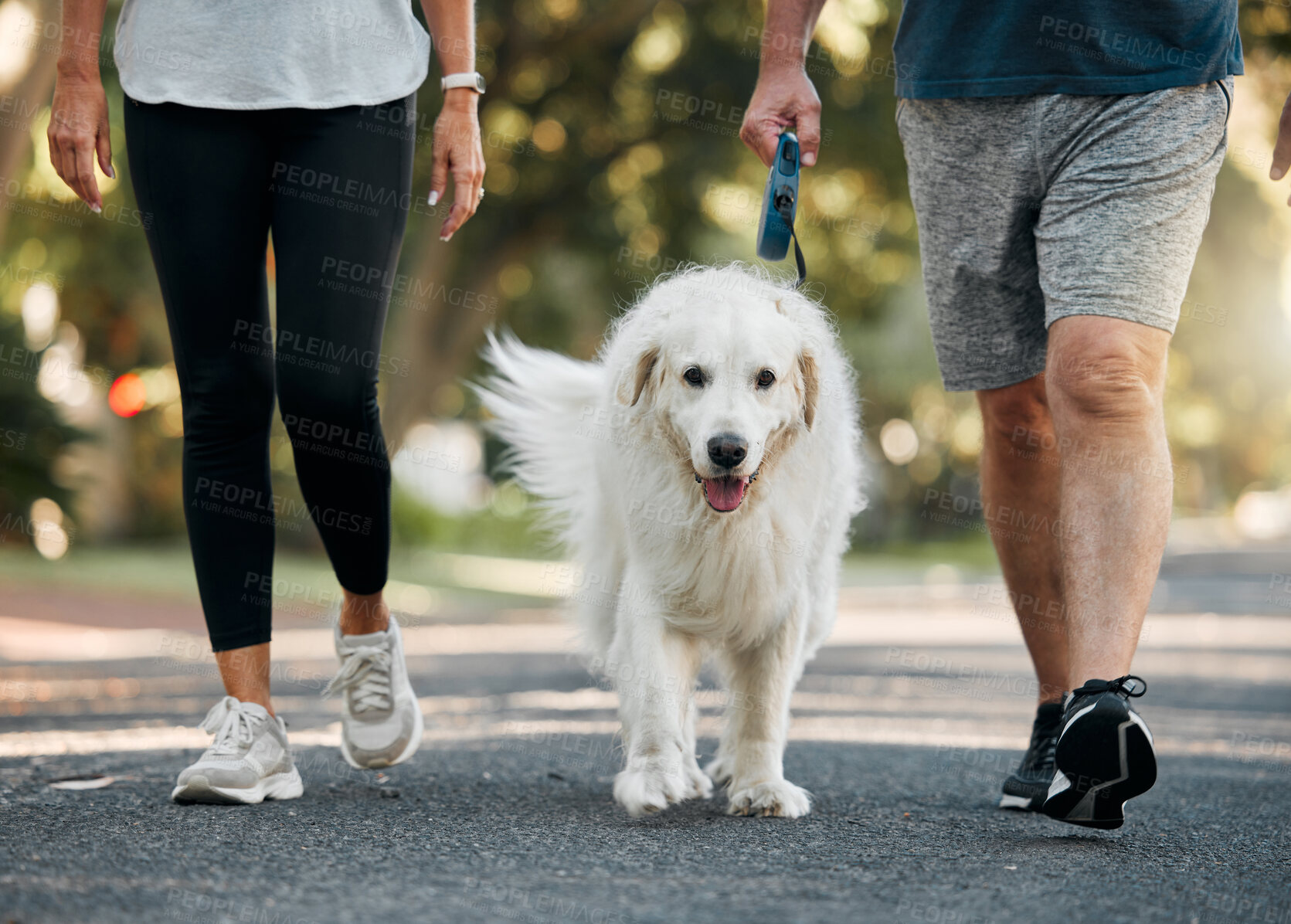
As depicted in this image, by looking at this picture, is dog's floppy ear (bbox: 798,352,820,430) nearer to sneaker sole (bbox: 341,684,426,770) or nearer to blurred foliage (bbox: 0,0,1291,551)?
sneaker sole (bbox: 341,684,426,770)

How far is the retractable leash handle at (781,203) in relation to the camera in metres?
3.51

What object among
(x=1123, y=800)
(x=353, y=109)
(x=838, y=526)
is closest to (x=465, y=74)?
(x=353, y=109)

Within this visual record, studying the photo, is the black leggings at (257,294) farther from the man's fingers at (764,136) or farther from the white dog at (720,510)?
the man's fingers at (764,136)

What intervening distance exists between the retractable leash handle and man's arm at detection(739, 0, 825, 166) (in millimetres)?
45

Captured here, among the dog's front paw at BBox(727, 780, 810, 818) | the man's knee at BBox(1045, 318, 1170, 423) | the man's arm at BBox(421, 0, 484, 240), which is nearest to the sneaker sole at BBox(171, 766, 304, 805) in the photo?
the dog's front paw at BBox(727, 780, 810, 818)

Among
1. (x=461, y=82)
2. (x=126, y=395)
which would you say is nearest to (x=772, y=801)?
(x=461, y=82)

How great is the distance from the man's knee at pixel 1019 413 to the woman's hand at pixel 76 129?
2.36 meters

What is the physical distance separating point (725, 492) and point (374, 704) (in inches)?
42.4

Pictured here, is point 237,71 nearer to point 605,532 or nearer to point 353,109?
point 353,109

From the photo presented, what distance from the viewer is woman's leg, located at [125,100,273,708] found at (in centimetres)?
313

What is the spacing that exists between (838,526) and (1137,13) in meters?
1.58

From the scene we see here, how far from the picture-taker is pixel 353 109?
3225mm

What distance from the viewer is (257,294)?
328 cm

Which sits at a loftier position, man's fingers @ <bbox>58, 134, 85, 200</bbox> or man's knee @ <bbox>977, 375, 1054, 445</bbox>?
man's fingers @ <bbox>58, 134, 85, 200</bbox>
